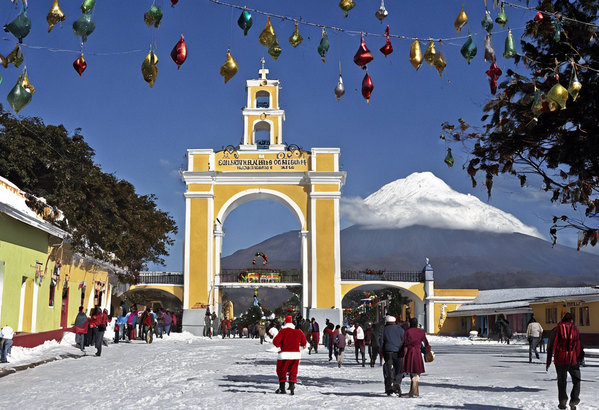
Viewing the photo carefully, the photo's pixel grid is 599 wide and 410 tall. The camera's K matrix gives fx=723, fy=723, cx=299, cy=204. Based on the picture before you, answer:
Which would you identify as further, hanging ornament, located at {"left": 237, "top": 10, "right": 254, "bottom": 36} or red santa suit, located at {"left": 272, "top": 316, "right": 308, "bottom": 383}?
red santa suit, located at {"left": 272, "top": 316, "right": 308, "bottom": 383}

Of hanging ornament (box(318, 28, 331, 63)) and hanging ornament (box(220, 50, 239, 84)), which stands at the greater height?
hanging ornament (box(318, 28, 331, 63))

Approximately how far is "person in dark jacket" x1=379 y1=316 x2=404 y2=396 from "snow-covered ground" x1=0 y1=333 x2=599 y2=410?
0.26 meters

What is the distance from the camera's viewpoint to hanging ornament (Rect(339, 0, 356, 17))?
9016 millimetres

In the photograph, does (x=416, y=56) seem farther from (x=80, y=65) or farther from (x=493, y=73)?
(x=80, y=65)

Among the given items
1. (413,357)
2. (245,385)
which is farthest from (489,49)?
(245,385)

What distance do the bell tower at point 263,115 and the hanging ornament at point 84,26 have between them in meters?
34.8

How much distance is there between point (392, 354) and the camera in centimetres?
1214

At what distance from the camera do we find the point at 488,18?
31.3 ft

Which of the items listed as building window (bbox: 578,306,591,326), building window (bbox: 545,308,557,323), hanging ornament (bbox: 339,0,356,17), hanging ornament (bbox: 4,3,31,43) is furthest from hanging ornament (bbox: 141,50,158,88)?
building window (bbox: 545,308,557,323)

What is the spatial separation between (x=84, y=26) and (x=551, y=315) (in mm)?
33225

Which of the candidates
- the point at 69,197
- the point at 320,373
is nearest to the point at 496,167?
the point at 320,373

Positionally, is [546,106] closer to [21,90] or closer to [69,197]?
[21,90]

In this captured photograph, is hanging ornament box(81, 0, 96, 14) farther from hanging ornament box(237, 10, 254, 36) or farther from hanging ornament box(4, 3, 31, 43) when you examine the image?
hanging ornament box(237, 10, 254, 36)

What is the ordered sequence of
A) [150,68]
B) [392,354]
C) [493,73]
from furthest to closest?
[392,354]
[493,73]
[150,68]
